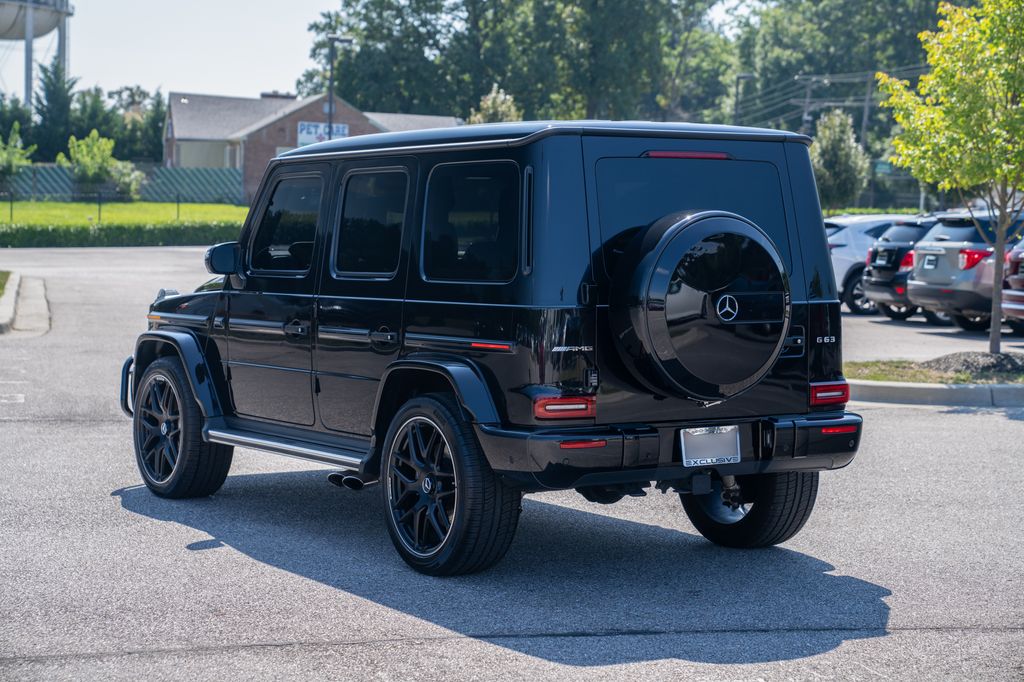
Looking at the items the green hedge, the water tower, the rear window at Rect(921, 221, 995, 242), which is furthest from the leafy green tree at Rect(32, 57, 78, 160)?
the rear window at Rect(921, 221, 995, 242)

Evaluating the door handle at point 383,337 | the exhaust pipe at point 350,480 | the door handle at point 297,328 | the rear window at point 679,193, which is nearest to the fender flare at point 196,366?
the door handle at point 297,328

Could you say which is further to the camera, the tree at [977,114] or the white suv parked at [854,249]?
the white suv parked at [854,249]

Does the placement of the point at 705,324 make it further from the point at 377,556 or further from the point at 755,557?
the point at 377,556

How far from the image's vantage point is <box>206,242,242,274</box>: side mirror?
7805 millimetres

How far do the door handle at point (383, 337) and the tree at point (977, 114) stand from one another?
9929 mm

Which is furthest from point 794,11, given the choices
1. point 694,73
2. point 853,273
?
point 853,273

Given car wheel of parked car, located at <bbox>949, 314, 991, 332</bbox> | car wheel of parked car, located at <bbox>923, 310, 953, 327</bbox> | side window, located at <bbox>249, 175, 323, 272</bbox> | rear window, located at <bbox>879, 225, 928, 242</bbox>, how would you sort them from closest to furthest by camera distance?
side window, located at <bbox>249, 175, 323, 272</bbox> < car wheel of parked car, located at <bbox>949, 314, 991, 332</bbox> < rear window, located at <bbox>879, 225, 928, 242</bbox> < car wheel of parked car, located at <bbox>923, 310, 953, 327</bbox>

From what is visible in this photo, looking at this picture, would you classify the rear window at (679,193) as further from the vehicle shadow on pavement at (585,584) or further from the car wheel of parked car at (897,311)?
the car wheel of parked car at (897,311)

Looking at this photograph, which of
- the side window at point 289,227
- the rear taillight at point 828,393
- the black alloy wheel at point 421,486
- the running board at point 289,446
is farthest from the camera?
the side window at point 289,227

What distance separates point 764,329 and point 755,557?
54.2 inches

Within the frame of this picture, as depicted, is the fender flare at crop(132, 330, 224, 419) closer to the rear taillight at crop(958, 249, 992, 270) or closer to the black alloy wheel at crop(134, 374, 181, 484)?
the black alloy wheel at crop(134, 374, 181, 484)

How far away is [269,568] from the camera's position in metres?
6.54

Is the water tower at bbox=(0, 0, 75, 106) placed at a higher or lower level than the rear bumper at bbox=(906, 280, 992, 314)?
higher

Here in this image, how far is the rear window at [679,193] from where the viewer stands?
610 centimetres
